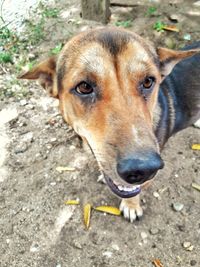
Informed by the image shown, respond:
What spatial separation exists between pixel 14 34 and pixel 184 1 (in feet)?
9.99

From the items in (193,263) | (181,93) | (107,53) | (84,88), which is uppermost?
(107,53)

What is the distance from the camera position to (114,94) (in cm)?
294

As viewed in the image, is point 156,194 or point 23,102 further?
point 23,102

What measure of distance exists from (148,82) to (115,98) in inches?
16.3

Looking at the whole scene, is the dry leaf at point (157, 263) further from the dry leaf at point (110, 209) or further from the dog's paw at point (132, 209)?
the dry leaf at point (110, 209)

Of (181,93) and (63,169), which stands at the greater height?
(181,93)

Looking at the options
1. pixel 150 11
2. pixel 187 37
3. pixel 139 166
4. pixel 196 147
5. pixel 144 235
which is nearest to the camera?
pixel 139 166

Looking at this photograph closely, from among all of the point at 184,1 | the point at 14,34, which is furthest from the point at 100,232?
the point at 184,1

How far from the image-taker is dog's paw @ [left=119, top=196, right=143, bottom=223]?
3.91 metres

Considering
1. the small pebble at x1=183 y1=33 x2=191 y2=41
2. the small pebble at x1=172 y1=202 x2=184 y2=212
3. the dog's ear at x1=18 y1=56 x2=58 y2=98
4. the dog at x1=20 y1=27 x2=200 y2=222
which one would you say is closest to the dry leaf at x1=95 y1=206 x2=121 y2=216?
the small pebble at x1=172 y1=202 x2=184 y2=212

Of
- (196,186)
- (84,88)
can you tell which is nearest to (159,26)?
(196,186)

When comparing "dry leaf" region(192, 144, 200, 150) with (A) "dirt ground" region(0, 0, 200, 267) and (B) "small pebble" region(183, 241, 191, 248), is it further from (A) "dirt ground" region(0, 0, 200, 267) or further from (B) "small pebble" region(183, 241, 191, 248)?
(B) "small pebble" region(183, 241, 191, 248)

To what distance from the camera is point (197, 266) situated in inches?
142

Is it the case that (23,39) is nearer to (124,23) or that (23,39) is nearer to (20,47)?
(20,47)
